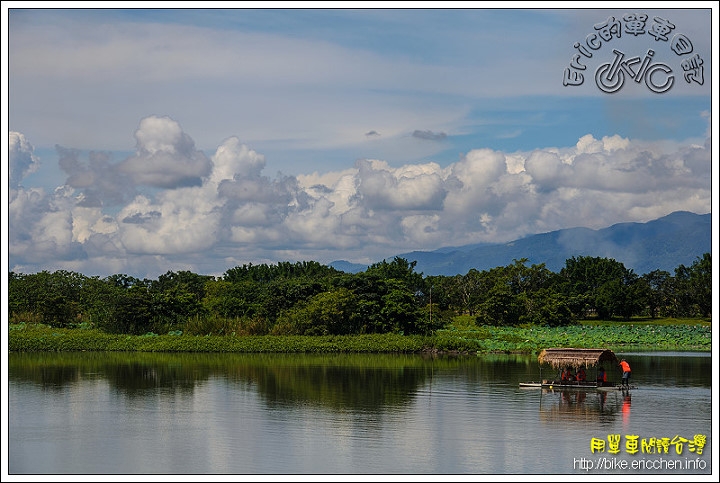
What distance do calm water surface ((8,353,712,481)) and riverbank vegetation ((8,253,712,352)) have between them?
9208 millimetres

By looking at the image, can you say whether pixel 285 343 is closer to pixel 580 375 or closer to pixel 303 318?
pixel 303 318

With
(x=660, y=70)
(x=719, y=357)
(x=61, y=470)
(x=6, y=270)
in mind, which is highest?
(x=660, y=70)

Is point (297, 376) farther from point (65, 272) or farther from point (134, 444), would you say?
point (65, 272)

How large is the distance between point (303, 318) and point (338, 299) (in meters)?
2.12

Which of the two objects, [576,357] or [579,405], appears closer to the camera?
[579,405]

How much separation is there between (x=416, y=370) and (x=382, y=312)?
457 inches

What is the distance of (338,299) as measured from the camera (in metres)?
40.9

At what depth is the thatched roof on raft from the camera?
72.0 ft

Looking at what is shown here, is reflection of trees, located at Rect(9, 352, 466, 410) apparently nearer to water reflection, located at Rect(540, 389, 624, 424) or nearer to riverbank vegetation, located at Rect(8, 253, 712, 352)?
riverbank vegetation, located at Rect(8, 253, 712, 352)

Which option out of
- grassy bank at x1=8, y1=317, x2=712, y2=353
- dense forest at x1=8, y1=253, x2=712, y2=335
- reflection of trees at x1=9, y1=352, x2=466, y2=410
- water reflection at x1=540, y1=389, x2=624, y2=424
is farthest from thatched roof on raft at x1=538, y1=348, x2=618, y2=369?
dense forest at x1=8, y1=253, x2=712, y2=335

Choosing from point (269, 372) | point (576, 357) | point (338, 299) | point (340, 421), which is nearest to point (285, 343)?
point (338, 299)

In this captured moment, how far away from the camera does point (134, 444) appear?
52.7 feet

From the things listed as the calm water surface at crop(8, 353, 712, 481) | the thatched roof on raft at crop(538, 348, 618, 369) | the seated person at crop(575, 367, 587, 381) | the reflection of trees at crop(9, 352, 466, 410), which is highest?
the thatched roof on raft at crop(538, 348, 618, 369)

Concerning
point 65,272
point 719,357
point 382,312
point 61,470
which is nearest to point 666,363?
point 382,312
